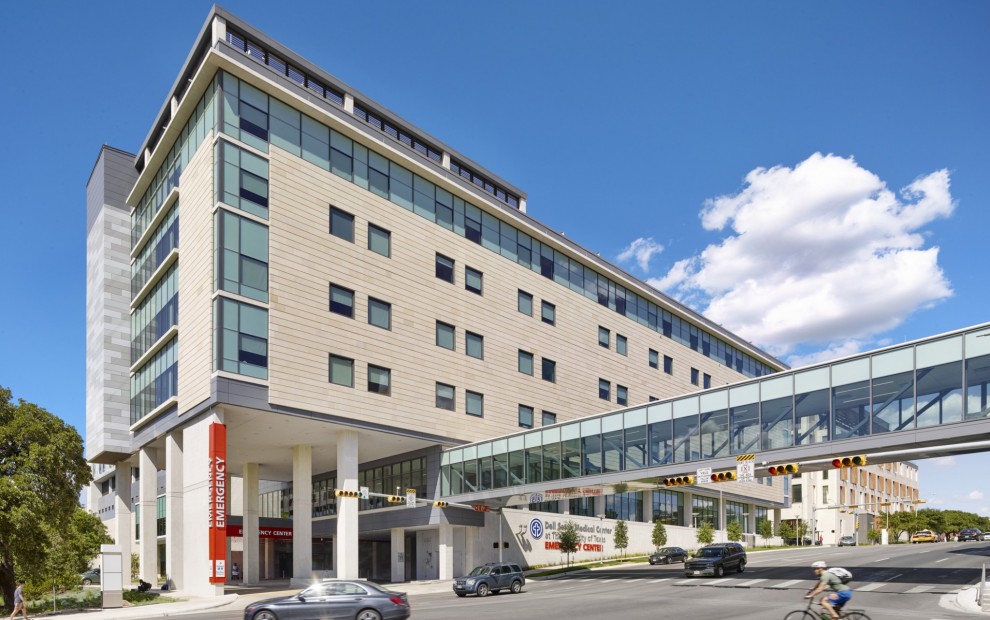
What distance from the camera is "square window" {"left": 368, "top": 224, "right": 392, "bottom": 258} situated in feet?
169

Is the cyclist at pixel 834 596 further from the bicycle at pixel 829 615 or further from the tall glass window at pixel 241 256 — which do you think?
the tall glass window at pixel 241 256

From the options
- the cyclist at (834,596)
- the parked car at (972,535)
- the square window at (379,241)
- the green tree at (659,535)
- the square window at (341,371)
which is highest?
the square window at (379,241)

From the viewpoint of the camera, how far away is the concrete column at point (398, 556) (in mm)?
54625

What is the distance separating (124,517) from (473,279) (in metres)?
32.3

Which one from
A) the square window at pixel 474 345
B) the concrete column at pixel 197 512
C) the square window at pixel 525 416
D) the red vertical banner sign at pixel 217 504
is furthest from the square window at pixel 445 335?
the red vertical banner sign at pixel 217 504

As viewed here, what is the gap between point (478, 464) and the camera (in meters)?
52.8

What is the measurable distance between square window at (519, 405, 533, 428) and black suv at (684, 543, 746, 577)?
67.2 ft

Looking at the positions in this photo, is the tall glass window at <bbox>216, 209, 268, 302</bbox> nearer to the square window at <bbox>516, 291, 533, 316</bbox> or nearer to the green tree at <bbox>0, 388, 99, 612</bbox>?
the green tree at <bbox>0, 388, 99, 612</bbox>

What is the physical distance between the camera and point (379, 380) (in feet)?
165

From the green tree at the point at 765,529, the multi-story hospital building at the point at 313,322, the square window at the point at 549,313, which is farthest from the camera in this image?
the green tree at the point at 765,529

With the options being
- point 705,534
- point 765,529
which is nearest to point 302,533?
point 705,534

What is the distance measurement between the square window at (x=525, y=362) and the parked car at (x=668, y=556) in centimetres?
1678

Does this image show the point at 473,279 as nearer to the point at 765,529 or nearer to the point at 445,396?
the point at 445,396

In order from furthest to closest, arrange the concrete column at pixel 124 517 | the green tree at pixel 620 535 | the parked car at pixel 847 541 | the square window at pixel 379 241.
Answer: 1. the parked car at pixel 847 541
2. the green tree at pixel 620 535
3. the concrete column at pixel 124 517
4. the square window at pixel 379 241
